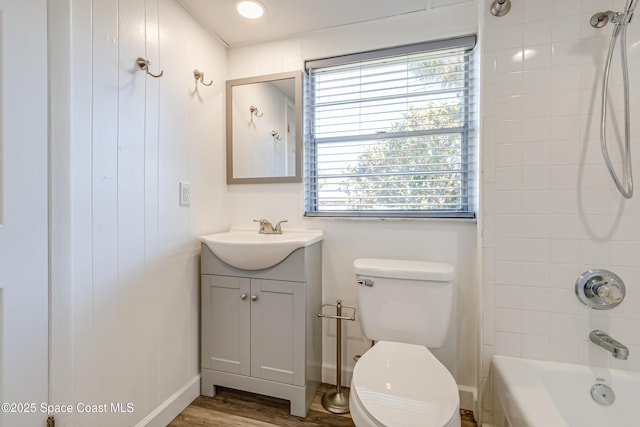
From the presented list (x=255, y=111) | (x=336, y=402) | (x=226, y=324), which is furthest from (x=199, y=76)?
(x=336, y=402)

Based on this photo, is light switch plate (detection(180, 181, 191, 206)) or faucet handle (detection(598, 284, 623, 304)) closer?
faucet handle (detection(598, 284, 623, 304))

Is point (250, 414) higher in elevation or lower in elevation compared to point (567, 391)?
lower

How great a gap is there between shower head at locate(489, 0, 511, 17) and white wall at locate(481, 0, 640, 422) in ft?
0.10

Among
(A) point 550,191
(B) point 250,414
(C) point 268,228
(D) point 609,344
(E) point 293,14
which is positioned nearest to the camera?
(D) point 609,344

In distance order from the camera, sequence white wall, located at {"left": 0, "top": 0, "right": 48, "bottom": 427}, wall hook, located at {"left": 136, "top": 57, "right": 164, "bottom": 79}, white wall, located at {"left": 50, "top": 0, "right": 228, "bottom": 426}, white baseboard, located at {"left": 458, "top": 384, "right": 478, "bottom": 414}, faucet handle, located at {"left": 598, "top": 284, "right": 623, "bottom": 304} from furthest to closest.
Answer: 1. white baseboard, located at {"left": 458, "top": 384, "right": 478, "bottom": 414}
2. wall hook, located at {"left": 136, "top": 57, "right": 164, "bottom": 79}
3. faucet handle, located at {"left": 598, "top": 284, "right": 623, "bottom": 304}
4. white wall, located at {"left": 50, "top": 0, "right": 228, "bottom": 426}
5. white wall, located at {"left": 0, "top": 0, "right": 48, "bottom": 427}

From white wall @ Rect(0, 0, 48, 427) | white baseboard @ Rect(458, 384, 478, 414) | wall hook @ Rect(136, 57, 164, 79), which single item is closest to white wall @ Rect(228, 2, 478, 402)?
white baseboard @ Rect(458, 384, 478, 414)

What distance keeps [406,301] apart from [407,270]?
153mm

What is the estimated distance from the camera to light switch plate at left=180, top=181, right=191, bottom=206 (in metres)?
1.54

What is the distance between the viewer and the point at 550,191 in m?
1.26

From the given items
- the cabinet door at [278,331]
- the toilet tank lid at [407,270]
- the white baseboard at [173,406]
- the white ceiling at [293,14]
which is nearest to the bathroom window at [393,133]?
the white ceiling at [293,14]

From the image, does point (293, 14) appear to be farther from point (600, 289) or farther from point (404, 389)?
point (600, 289)

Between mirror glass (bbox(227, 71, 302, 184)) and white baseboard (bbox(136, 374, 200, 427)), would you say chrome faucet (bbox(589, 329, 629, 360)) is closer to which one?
mirror glass (bbox(227, 71, 302, 184))

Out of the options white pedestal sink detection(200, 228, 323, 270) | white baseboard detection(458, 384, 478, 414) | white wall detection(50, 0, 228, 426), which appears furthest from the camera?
white baseboard detection(458, 384, 478, 414)

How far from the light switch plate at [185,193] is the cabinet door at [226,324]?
1.41ft
